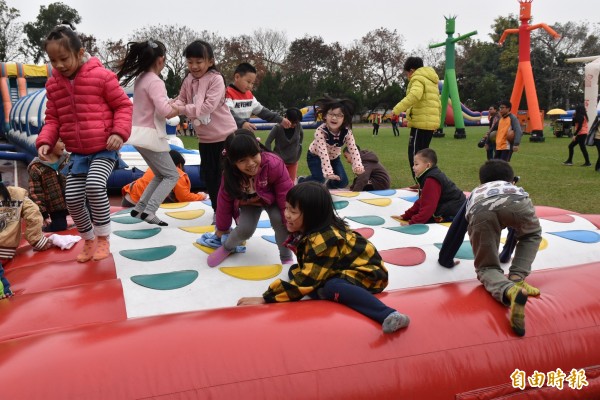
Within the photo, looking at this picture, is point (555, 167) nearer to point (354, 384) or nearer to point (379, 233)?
point (379, 233)

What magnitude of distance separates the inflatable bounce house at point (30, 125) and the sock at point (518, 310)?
5.82 meters

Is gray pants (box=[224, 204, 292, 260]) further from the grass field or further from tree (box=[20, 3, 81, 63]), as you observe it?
tree (box=[20, 3, 81, 63])

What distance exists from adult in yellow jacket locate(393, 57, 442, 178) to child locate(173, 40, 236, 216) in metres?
2.47

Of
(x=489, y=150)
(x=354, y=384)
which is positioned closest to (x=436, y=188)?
(x=354, y=384)

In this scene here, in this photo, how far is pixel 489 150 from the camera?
907 cm

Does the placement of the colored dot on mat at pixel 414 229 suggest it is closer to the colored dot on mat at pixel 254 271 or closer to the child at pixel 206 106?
the colored dot on mat at pixel 254 271

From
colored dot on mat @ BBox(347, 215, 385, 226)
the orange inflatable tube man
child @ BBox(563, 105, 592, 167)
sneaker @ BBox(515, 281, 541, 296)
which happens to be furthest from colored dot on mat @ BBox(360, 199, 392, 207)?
the orange inflatable tube man

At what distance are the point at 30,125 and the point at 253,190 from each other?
7693mm

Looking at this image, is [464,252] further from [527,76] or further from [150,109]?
[527,76]

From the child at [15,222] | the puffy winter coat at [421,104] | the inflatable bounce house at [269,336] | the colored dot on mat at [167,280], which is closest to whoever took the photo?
the inflatable bounce house at [269,336]

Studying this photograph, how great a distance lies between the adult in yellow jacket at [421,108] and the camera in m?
5.73

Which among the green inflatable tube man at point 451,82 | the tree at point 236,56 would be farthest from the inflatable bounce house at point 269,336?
the tree at point 236,56

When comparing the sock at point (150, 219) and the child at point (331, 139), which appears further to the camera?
the child at point (331, 139)

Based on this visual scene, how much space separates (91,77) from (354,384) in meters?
2.14
